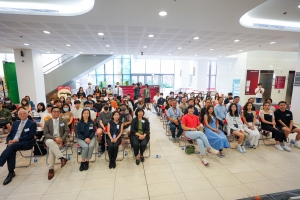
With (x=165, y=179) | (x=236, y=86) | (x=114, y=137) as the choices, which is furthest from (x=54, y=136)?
(x=236, y=86)

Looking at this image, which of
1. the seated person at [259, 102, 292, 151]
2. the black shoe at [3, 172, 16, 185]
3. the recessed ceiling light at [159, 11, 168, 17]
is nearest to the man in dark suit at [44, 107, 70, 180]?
the black shoe at [3, 172, 16, 185]

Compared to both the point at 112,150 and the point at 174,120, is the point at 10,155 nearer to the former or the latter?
the point at 112,150

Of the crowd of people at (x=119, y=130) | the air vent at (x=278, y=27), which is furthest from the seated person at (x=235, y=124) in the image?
the air vent at (x=278, y=27)

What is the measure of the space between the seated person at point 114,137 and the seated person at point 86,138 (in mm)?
385

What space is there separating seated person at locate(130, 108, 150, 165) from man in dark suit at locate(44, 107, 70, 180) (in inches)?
60.4

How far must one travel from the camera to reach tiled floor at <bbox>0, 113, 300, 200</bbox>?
8.33ft

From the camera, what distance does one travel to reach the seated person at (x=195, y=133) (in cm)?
355

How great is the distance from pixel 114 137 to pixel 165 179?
1.47 meters

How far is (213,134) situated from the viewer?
3.80 m

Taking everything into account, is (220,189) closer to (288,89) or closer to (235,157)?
(235,157)

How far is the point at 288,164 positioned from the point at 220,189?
6.86 feet

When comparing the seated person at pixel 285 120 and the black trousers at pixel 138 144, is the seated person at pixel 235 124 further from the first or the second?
the black trousers at pixel 138 144

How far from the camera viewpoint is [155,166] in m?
3.36

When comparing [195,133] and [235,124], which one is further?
[235,124]
